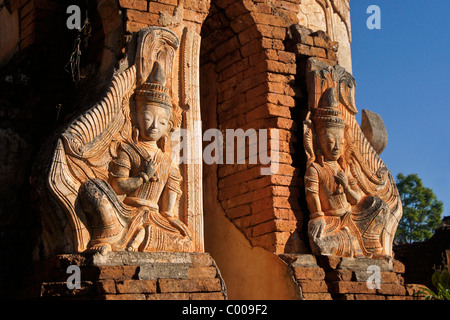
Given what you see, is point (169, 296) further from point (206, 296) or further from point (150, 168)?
point (150, 168)

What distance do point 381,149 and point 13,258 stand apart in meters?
4.36

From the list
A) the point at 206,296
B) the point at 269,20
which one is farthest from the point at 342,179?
the point at 206,296

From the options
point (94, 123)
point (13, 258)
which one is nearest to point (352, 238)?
point (94, 123)

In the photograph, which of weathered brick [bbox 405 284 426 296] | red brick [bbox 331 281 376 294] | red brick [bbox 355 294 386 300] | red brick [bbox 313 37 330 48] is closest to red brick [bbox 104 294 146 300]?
red brick [bbox 331 281 376 294]

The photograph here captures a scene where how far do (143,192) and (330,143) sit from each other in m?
2.17

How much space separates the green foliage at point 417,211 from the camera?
29336 mm

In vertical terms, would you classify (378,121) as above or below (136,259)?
above

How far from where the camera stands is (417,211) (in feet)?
99.1

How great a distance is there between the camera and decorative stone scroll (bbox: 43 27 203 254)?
5102 mm

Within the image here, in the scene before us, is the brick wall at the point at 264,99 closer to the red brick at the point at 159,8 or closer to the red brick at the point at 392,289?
the red brick at the point at 392,289

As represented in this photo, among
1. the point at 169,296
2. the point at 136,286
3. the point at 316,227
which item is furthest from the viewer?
the point at 316,227

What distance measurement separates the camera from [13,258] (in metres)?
5.86
